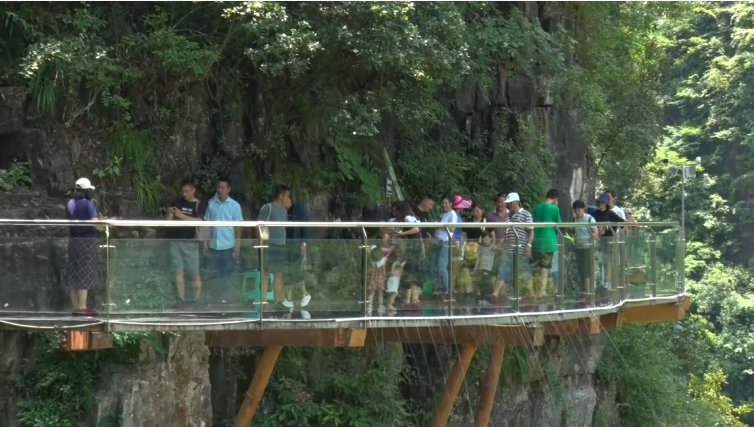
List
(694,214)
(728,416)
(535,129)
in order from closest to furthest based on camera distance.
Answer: (535,129) → (728,416) → (694,214)

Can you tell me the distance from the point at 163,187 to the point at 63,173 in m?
1.38

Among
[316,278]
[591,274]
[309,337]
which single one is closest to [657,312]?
[591,274]

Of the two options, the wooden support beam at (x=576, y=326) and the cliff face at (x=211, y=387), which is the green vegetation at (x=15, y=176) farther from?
the wooden support beam at (x=576, y=326)

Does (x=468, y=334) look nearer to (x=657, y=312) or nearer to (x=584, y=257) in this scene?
(x=584, y=257)

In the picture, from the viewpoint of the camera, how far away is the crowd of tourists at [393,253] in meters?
11.7

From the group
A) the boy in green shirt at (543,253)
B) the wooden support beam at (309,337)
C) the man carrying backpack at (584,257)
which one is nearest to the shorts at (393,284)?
the wooden support beam at (309,337)

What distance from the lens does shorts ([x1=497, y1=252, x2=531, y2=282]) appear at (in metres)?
13.9

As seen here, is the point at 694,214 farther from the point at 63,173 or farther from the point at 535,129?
the point at 63,173

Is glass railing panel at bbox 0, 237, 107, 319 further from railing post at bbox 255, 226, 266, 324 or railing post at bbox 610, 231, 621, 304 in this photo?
railing post at bbox 610, 231, 621, 304

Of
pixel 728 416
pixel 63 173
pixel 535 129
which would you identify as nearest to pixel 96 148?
pixel 63 173

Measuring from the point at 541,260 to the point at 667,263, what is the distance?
4.09 metres

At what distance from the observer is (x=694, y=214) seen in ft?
155

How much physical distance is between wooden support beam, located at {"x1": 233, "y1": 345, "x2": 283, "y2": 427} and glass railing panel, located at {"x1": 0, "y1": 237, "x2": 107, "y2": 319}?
96.2 inches

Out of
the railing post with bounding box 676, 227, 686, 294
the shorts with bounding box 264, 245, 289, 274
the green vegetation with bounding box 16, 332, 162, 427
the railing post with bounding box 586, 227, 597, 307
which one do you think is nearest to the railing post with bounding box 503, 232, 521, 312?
the railing post with bounding box 586, 227, 597, 307
